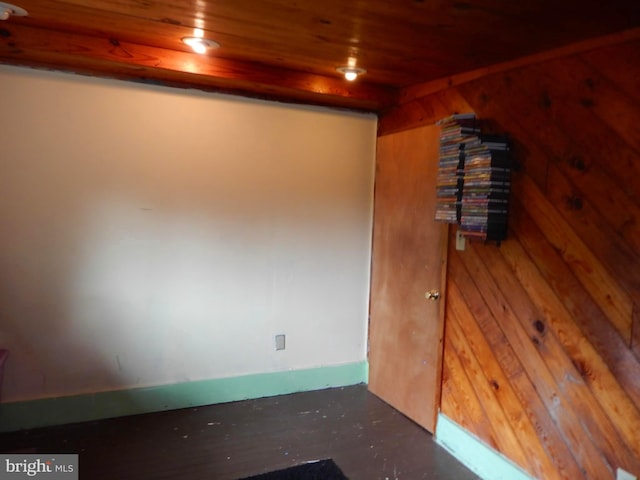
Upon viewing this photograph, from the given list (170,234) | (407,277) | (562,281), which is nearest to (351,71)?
(407,277)

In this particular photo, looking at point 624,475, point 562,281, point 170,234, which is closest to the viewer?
point 624,475

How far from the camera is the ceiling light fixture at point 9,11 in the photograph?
1925 mm

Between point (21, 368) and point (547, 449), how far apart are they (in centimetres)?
290

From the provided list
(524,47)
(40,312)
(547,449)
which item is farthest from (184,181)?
(547,449)

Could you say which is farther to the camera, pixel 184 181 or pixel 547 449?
pixel 184 181

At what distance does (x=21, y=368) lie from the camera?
2.62 m

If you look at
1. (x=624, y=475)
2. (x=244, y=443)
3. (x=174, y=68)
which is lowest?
(x=244, y=443)

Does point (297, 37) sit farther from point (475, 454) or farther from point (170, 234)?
point (475, 454)

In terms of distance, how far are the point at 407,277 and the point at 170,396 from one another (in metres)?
1.79

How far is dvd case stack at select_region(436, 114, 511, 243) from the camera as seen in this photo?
2166mm

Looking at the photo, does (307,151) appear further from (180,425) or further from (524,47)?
(180,425)

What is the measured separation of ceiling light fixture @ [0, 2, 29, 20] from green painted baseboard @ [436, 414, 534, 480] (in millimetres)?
3057

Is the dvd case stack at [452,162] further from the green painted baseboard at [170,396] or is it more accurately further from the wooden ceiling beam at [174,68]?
the green painted baseboard at [170,396]

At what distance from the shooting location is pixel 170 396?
9.70 ft
